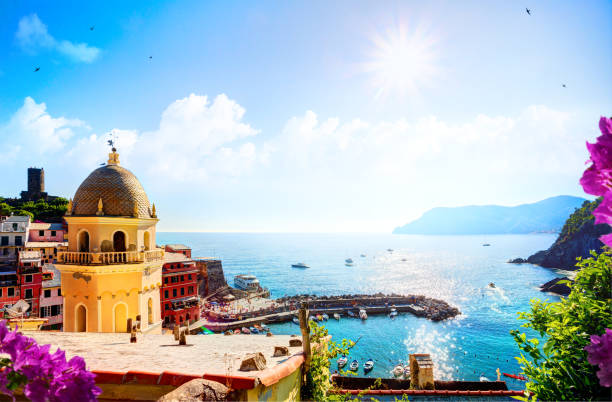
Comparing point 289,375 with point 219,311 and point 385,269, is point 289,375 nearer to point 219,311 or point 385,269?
point 219,311

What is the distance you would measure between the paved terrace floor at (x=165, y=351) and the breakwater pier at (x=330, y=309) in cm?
4958

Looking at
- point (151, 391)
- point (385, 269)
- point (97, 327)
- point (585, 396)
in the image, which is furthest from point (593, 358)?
point (385, 269)

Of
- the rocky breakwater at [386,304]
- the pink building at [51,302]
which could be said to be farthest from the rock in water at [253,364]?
the rocky breakwater at [386,304]

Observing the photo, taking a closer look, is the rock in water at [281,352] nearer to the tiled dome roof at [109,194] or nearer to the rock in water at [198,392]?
the rock in water at [198,392]

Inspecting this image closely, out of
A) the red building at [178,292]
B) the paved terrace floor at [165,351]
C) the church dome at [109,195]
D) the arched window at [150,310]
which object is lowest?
the red building at [178,292]

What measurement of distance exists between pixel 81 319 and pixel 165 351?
7873mm

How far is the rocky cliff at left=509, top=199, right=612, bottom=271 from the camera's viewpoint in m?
114

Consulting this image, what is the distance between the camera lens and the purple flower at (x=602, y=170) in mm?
1964

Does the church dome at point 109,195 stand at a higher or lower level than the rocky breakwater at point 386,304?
higher

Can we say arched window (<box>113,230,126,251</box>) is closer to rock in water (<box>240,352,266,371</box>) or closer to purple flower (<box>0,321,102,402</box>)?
rock in water (<box>240,352,266,371</box>)

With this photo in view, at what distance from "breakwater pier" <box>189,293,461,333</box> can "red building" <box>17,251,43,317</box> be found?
73.1 ft

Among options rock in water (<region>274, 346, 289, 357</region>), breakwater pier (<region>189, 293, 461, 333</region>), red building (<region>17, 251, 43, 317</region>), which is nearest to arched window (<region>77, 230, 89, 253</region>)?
rock in water (<region>274, 346, 289, 357</region>)

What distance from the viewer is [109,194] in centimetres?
1540

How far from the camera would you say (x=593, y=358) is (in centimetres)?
211
